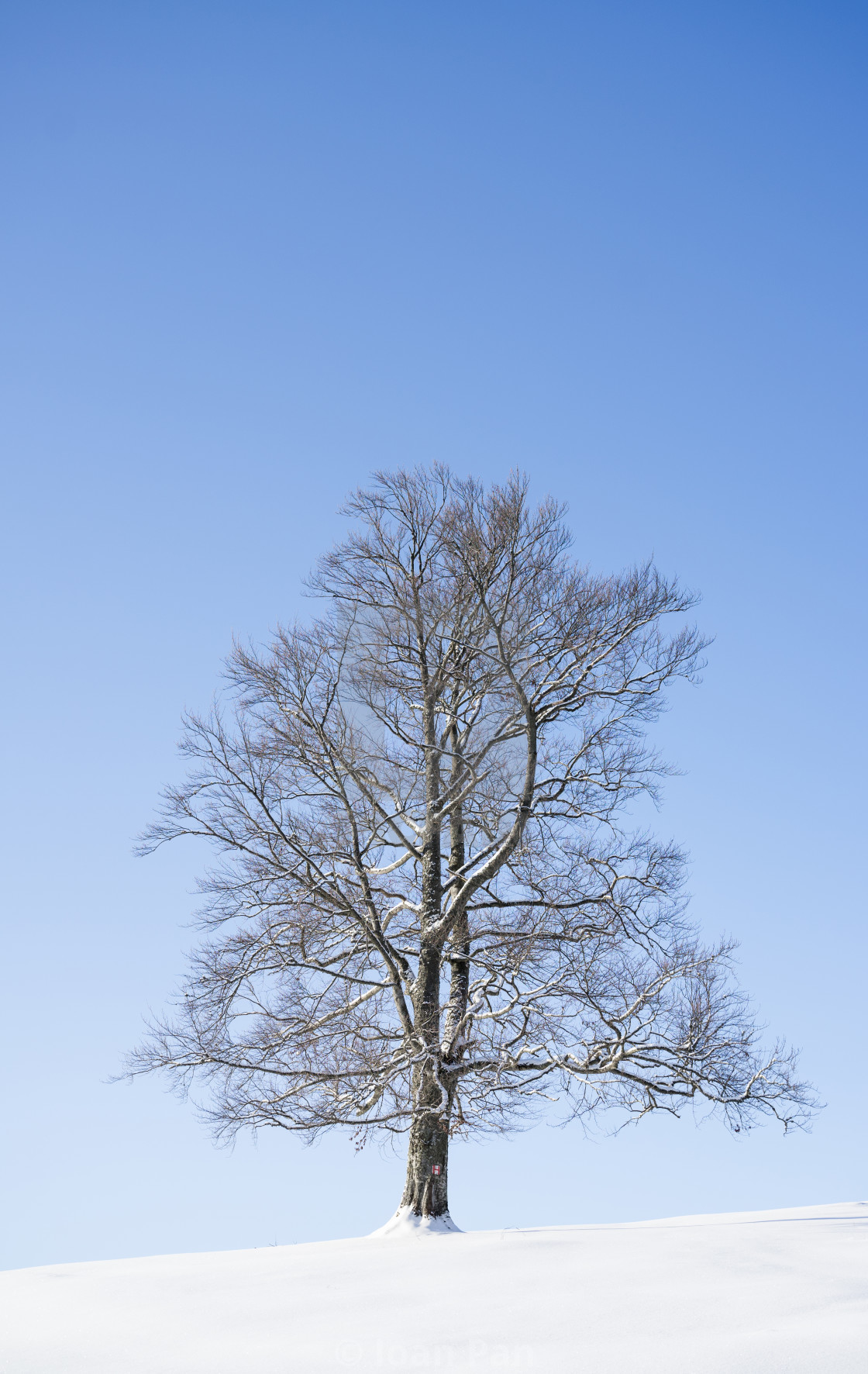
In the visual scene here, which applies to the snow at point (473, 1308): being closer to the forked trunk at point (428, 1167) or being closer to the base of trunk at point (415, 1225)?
the base of trunk at point (415, 1225)

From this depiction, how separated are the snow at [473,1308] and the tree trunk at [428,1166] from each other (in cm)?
211

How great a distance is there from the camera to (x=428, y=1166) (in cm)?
1148

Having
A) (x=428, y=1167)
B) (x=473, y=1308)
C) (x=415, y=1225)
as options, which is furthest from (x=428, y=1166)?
(x=473, y=1308)

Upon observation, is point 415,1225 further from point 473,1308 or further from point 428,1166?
point 473,1308

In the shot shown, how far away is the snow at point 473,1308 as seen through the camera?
5.37 meters

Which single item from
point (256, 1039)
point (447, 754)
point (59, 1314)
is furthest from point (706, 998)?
point (59, 1314)

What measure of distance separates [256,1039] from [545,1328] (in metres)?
7.05

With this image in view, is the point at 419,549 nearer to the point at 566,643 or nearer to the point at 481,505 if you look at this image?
the point at 481,505

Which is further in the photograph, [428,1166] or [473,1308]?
[428,1166]

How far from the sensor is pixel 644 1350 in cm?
534

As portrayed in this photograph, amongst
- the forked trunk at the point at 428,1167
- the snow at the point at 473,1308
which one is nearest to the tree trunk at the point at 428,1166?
the forked trunk at the point at 428,1167

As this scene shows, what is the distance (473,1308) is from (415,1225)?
508 centimetres

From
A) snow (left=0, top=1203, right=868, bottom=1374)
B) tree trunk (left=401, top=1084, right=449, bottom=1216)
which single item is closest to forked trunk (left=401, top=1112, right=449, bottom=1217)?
tree trunk (left=401, top=1084, right=449, bottom=1216)

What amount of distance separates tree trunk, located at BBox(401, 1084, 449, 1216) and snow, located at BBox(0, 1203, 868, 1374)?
2.11 metres
